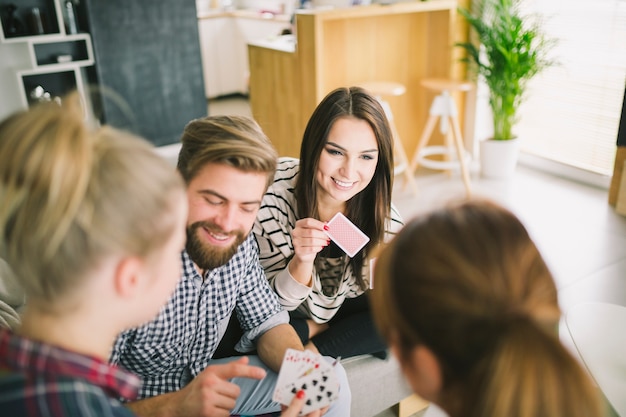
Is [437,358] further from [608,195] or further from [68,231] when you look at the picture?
[608,195]

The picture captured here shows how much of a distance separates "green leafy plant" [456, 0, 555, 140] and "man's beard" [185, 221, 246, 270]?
9.75 ft

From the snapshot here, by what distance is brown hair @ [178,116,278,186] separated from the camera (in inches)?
59.2

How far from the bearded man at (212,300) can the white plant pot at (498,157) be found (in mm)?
3082

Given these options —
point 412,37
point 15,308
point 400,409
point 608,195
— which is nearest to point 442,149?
point 412,37

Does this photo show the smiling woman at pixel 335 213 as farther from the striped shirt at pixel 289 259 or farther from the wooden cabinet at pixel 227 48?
the wooden cabinet at pixel 227 48

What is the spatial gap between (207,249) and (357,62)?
3102 mm

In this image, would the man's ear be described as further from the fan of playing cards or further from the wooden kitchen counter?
the wooden kitchen counter

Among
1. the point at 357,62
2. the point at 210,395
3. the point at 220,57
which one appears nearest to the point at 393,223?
the point at 210,395

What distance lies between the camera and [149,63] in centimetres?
512

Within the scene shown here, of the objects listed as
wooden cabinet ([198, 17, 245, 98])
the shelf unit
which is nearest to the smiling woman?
the shelf unit

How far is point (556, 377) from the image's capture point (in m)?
0.79

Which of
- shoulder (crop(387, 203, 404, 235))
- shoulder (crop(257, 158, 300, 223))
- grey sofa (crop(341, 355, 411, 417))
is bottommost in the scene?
grey sofa (crop(341, 355, 411, 417))

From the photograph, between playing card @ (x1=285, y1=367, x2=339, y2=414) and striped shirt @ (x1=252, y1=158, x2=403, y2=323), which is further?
striped shirt @ (x1=252, y1=158, x2=403, y2=323)

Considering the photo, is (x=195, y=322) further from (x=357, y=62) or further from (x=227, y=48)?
(x=227, y=48)
